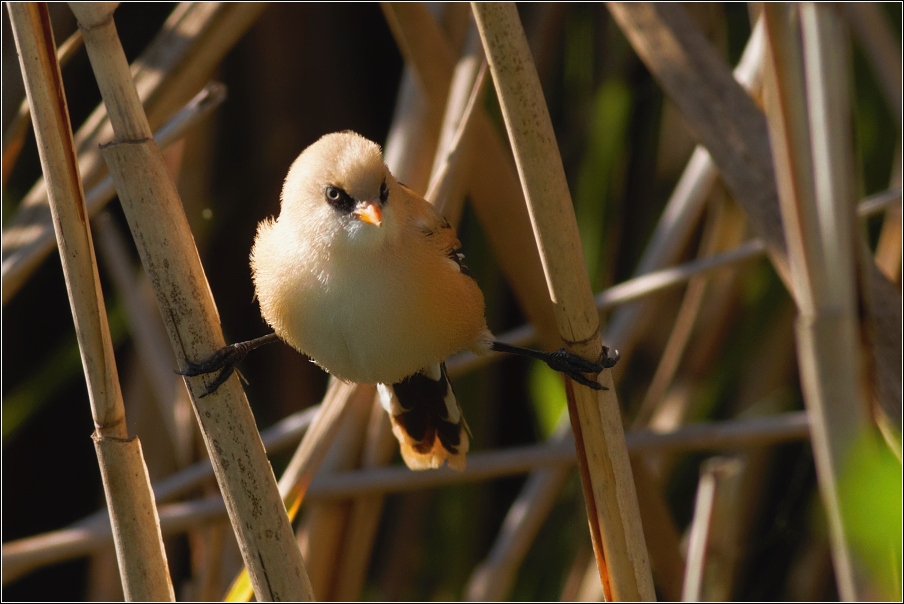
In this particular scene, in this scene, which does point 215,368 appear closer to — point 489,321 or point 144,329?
point 144,329

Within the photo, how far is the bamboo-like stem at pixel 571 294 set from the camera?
105cm

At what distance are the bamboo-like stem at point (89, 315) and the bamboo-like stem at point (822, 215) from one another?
95 cm

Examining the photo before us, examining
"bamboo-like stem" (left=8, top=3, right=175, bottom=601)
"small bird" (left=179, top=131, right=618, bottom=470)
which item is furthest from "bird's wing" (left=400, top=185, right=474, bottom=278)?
"bamboo-like stem" (left=8, top=3, right=175, bottom=601)

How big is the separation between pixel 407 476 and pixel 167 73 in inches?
40.8

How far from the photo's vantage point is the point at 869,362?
1605mm

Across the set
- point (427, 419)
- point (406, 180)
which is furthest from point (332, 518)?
point (406, 180)

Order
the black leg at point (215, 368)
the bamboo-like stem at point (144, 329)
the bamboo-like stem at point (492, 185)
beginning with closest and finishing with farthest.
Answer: the black leg at point (215, 368) → the bamboo-like stem at point (492, 185) → the bamboo-like stem at point (144, 329)

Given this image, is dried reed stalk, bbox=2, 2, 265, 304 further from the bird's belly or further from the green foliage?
the green foliage

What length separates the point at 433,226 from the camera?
1.63 m

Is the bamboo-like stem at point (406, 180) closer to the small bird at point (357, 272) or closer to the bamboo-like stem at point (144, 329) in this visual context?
the small bird at point (357, 272)

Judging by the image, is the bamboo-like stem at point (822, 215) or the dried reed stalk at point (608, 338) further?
the dried reed stalk at point (608, 338)

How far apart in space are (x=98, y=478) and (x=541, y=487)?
4.60 ft

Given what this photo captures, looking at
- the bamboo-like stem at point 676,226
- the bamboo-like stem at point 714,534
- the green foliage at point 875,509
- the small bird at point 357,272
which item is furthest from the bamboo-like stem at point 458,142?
the green foliage at point 875,509

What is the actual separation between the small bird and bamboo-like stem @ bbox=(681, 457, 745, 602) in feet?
1.49
